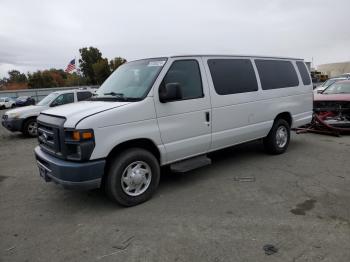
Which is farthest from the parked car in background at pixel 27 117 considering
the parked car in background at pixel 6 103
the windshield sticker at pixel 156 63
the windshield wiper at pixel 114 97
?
the parked car in background at pixel 6 103

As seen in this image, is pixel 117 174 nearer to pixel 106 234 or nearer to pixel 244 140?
pixel 106 234

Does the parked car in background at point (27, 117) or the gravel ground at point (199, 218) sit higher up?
the parked car in background at point (27, 117)

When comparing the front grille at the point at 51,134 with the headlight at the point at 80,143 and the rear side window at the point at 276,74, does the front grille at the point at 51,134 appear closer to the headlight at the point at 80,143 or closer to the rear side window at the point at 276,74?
the headlight at the point at 80,143

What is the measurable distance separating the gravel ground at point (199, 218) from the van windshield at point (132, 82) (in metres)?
1.57

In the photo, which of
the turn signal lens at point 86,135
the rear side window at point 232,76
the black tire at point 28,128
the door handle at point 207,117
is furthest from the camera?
the black tire at point 28,128

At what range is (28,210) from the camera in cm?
420

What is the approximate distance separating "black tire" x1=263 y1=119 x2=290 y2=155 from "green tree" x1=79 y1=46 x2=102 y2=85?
4351cm

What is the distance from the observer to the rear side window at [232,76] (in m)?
4.92

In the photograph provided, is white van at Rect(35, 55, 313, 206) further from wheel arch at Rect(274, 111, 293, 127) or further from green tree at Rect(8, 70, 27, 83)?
green tree at Rect(8, 70, 27, 83)

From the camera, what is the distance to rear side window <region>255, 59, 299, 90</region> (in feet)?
19.1

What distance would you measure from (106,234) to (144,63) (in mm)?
2660

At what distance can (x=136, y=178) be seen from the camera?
13.4 ft

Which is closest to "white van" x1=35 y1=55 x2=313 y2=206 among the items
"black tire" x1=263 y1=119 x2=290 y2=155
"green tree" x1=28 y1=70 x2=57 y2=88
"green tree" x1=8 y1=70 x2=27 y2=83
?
"black tire" x1=263 y1=119 x2=290 y2=155

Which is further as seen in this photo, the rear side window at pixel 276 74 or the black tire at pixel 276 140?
the black tire at pixel 276 140
